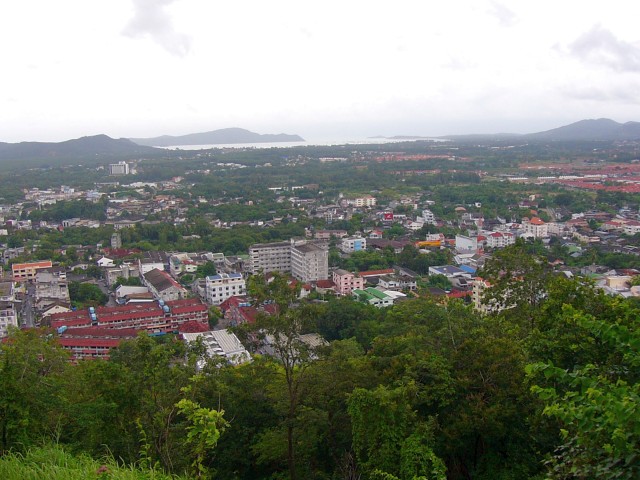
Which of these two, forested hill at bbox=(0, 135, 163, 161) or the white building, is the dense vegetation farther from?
forested hill at bbox=(0, 135, 163, 161)

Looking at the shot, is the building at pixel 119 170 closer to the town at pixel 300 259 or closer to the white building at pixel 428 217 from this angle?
the town at pixel 300 259

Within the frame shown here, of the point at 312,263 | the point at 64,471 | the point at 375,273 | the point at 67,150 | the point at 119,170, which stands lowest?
the point at 375,273

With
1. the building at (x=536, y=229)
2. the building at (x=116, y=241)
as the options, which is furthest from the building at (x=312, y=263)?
the building at (x=536, y=229)

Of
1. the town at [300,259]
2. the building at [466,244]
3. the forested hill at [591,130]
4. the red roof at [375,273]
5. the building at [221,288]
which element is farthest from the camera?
the forested hill at [591,130]

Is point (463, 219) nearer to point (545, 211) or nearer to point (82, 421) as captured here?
point (545, 211)

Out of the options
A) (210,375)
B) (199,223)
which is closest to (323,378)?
(210,375)

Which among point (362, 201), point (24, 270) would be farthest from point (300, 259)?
point (362, 201)

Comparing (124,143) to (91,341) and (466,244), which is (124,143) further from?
(91,341)
